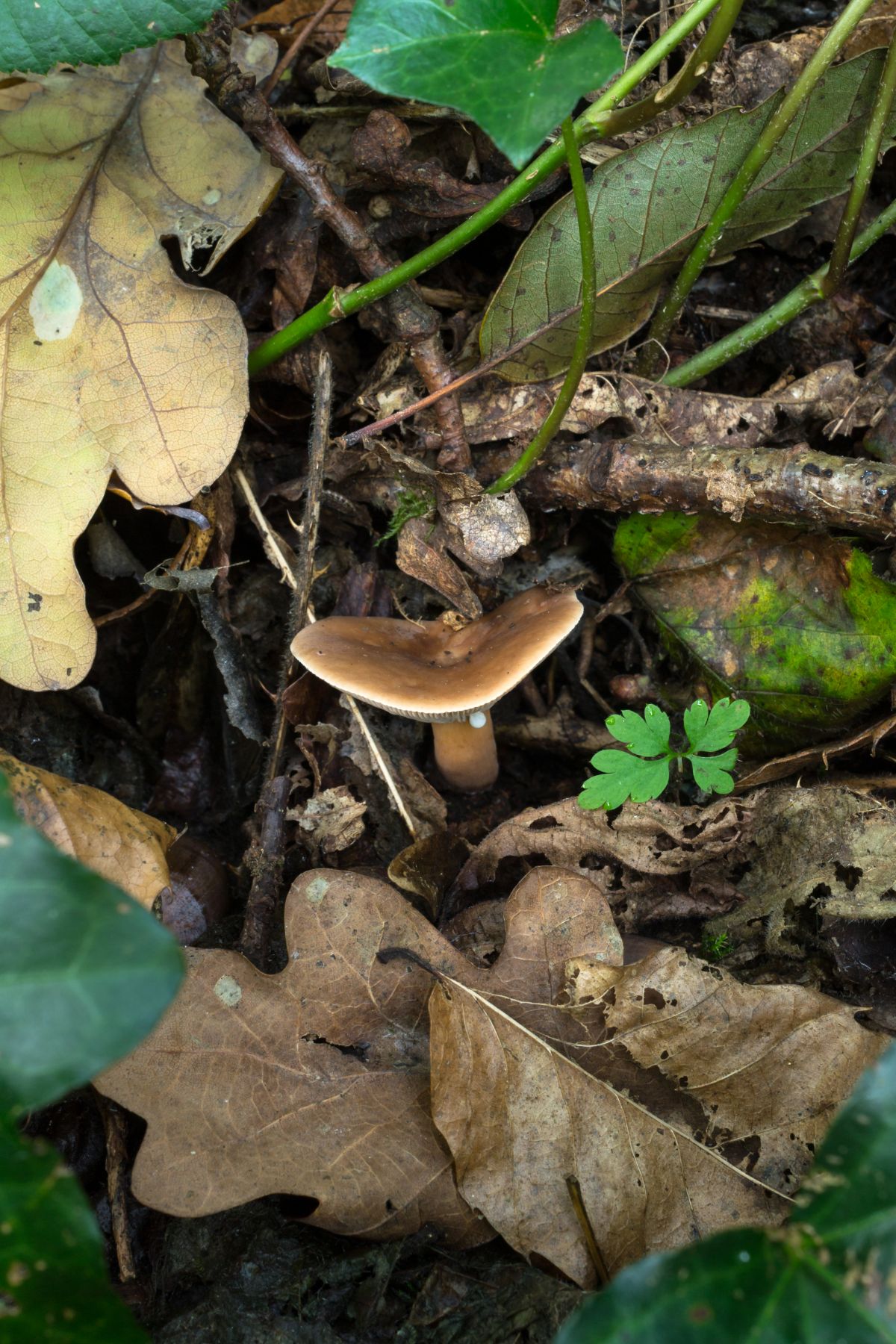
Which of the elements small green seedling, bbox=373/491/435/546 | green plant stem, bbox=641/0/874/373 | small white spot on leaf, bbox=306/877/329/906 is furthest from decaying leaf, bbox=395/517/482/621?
small white spot on leaf, bbox=306/877/329/906

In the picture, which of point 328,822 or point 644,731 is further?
point 328,822

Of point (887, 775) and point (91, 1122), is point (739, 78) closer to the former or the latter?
point (887, 775)

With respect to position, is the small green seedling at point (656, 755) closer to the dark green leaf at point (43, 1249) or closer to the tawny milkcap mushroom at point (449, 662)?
the tawny milkcap mushroom at point (449, 662)

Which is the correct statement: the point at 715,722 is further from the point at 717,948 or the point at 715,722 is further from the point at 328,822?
the point at 328,822

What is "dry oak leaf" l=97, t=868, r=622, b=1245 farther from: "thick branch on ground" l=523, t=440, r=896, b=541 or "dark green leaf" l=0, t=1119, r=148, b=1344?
"thick branch on ground" l=523, t=440, r=896, b=541

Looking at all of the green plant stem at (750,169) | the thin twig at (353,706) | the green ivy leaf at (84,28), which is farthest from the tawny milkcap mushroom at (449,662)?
the green ivy leaf at (84,28)

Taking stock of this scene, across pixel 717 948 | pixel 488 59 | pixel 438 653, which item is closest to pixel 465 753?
pixel 438 653
